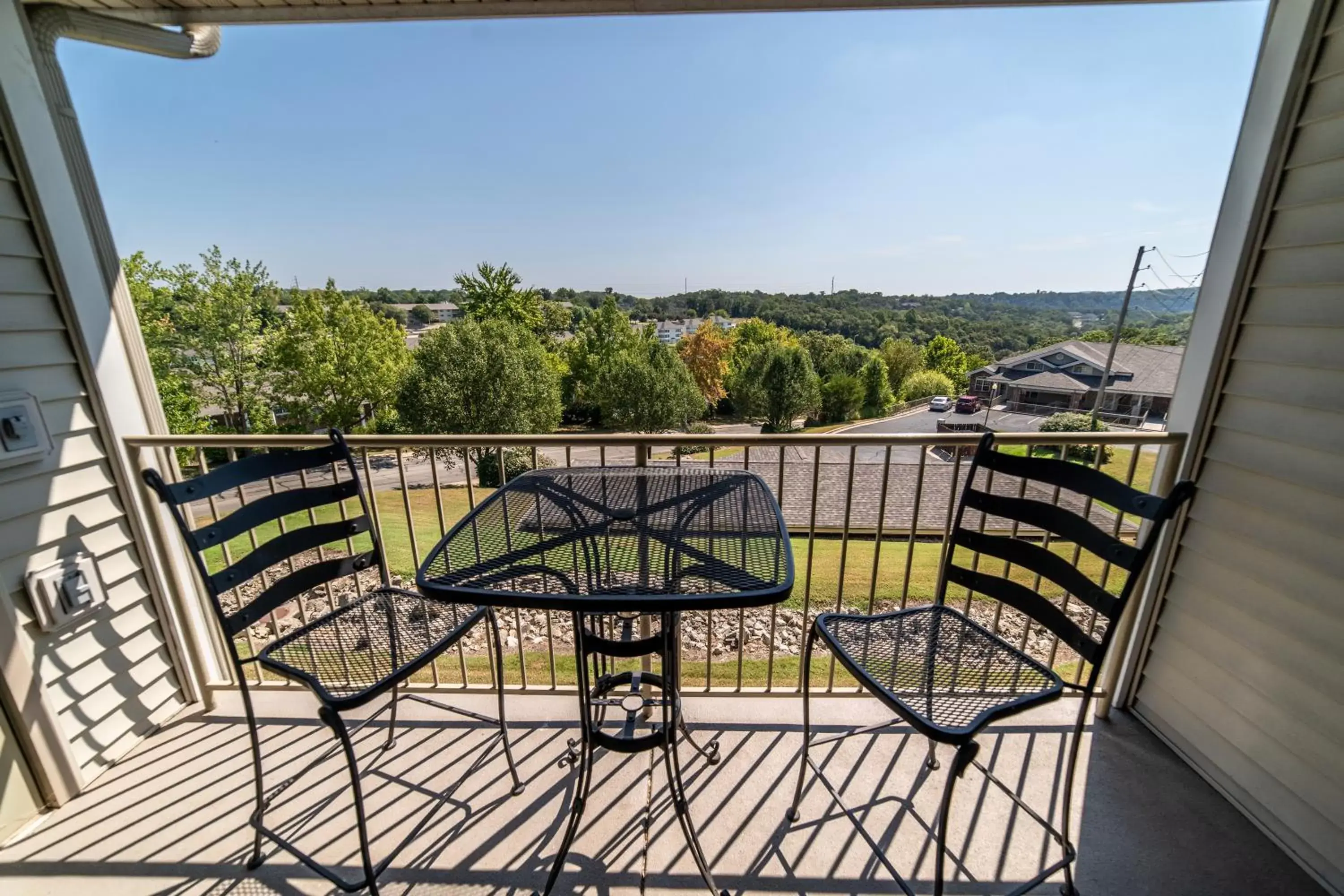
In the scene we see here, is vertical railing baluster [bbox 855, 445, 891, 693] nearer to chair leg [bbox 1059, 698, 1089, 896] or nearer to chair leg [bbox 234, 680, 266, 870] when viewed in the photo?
chair leg [bbox 1059, 698, 1089, 896]

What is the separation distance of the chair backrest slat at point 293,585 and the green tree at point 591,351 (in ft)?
73.3

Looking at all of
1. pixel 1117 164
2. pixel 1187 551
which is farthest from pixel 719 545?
pixel 1117 164

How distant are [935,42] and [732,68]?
316 centimetres

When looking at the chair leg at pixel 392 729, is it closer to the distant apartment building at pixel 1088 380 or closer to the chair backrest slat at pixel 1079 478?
the chair backrest slat at pixel 1079 478

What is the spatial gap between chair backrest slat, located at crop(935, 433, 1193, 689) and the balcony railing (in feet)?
0.29

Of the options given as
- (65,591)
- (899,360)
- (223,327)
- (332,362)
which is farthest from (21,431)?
(899,360)

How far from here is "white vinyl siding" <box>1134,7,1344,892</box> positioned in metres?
1.25

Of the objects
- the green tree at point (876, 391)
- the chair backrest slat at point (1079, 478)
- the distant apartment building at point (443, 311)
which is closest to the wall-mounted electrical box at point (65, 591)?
the chair backrest slat at point (1079, 478)

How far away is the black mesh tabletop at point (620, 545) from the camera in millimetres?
943

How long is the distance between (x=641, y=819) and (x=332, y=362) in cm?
2187

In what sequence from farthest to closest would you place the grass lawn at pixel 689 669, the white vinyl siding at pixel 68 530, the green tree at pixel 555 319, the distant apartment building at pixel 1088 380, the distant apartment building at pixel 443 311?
the green tree at pixel 555 319 < the distant apartment building at pixel 443 311 < the grass lawn at pixel 689 669 < the distant apartment building at pixel 1088 380 < the white vinyl siding at pixel 68 530

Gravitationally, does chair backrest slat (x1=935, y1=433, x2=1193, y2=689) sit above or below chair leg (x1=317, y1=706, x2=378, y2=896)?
above

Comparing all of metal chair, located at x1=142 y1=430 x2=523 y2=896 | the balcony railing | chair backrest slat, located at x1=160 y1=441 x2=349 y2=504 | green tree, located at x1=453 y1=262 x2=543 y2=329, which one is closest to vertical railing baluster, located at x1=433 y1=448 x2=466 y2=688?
the balcony railing

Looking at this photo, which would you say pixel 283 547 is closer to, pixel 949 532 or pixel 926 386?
pixel 949 532
